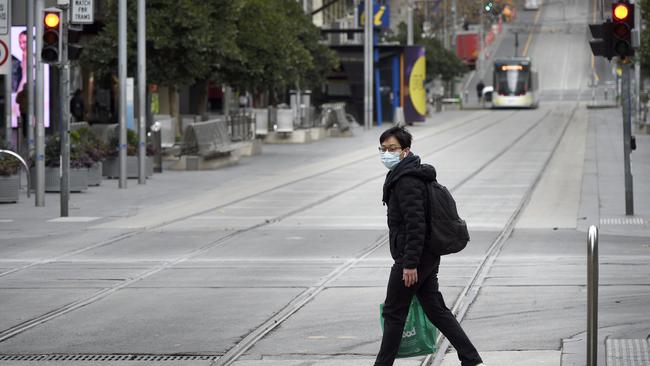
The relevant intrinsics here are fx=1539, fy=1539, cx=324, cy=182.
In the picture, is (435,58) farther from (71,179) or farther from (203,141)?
(71,179)

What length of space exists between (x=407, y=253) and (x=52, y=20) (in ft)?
52.4

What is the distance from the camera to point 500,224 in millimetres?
22984

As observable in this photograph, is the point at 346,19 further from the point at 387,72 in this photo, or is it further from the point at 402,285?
the point at 402,285

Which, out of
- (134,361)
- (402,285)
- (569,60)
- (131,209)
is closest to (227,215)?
(131,209)

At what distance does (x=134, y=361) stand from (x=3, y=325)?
7.68 feet

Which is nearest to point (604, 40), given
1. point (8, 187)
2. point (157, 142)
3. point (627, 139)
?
point (627, 139)

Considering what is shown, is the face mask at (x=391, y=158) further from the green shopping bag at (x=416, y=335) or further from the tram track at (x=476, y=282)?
the tram track at (x=476, y=282)

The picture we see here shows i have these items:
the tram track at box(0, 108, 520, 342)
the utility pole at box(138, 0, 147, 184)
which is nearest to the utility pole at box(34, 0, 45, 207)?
the tram track at box(0, 108, 520, 342)

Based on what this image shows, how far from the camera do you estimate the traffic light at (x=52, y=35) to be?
79.1 feet

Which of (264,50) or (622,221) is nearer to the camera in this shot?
(622,221)

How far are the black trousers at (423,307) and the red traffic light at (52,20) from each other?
1564cm

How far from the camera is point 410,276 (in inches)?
369

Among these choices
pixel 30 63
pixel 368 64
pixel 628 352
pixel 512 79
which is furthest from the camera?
pixel 512 79

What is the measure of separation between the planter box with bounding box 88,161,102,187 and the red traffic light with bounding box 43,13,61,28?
781 cm
